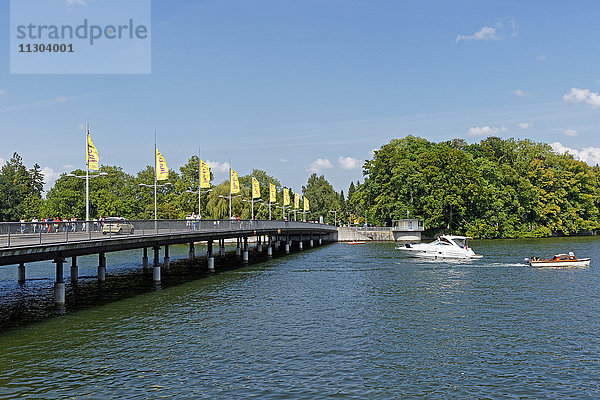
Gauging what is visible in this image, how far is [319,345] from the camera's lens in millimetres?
28516

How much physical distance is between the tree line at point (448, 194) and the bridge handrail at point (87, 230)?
3177 inches

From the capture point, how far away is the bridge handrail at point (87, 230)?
3378 cm

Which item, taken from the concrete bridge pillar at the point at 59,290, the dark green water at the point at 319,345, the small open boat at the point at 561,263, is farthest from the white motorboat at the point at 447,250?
the concrete bridge pillar at the point at 59,290

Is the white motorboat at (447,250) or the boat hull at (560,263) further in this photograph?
the white motorboat at (447,250)

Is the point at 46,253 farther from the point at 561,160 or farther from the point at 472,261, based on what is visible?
the point at 561,160

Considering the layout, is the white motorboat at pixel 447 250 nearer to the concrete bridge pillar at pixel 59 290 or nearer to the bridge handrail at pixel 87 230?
the bridge handrail at pixel 87 230

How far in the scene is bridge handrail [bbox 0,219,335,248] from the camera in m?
33.8

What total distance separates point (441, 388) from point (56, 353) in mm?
18236

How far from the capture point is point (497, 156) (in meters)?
166

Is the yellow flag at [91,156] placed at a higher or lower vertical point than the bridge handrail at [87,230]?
higher

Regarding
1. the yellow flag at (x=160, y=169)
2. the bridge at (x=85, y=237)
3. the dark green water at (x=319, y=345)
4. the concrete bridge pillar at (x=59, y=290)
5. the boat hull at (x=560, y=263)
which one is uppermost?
the yellow flag at (x=160, y=169)

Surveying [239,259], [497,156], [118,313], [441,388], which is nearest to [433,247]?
[239,259]

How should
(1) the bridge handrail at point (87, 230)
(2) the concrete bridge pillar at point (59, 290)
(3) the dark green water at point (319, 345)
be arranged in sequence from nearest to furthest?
(3) the dark green water at point (319, 345) < (1) the bridge handrail at point (87, 230) < (2) the concrete bridge pillar at point (59, 290)

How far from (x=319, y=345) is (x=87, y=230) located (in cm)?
2203
